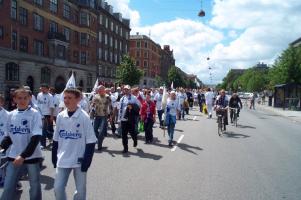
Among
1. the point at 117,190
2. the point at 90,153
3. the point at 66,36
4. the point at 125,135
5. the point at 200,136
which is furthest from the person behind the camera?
the point at 66,36

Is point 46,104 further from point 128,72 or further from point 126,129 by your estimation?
point 128,72

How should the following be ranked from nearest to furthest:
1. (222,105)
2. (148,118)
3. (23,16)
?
(148,118) → (222,105) → (23,16)

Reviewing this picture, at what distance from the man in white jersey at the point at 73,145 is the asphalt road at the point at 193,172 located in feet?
5.24

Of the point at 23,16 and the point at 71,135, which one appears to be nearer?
the point at 71,135

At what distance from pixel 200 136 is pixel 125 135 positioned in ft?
15.8

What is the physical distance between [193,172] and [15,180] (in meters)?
4.29

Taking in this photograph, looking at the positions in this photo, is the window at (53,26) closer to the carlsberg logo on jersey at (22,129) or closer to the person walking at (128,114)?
the person walking at (128,114)

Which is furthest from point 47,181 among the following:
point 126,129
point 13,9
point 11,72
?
point 13,9

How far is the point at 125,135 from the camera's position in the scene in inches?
412

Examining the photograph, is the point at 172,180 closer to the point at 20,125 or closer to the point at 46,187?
the point at 46,187

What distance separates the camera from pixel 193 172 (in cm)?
806

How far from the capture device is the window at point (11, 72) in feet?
115

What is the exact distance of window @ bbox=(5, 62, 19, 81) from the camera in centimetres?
3509

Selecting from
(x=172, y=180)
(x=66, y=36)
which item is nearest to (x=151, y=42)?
(x=66, y=36)
